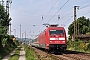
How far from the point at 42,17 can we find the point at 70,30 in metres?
46.8

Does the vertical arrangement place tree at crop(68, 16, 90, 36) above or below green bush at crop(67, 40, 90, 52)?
above

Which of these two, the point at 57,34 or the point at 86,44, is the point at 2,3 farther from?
the point at 86,44

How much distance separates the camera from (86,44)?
4047 cm

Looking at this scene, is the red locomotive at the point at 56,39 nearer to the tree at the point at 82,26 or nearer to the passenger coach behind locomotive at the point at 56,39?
the passenger coach behind locomotive at the point at 56,39

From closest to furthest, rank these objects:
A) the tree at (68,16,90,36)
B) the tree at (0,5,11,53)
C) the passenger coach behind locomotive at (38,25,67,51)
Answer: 1. the passenger coach behind locomotive at (38,25,67,51)
2. the tree at (0,5,11,53)
3. the tree at (68,16,90,36)

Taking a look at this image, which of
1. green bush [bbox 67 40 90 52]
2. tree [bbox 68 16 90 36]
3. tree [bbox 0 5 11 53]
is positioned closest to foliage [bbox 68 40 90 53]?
green bush [bbox 67 40 90 52]

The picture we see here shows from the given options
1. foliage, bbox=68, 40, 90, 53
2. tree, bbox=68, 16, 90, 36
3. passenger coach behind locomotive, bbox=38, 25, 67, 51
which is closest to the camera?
passenger coach behind locomotive, bbox=38, 25, 67, 51

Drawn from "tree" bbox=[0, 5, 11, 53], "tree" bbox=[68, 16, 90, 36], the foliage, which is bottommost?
the foliage

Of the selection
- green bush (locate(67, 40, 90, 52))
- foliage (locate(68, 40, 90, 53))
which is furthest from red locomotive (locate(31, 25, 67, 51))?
green bush (locate(67, 40, 90, 52))

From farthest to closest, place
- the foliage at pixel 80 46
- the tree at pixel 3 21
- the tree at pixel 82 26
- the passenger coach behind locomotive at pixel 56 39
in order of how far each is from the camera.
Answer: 1. the tree at pixel 82 26
2. the foliage at pixel 80 46
3. the tree at pixel 3 21
4. the passenger coach behind locomotive at pixel 56 39

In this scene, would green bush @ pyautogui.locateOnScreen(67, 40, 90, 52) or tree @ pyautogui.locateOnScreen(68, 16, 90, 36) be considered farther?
tree @ pyautogui.locateOnScreen(68, 16, 90, 36)

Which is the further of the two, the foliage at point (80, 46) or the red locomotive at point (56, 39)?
the foliage at point (80, 46)

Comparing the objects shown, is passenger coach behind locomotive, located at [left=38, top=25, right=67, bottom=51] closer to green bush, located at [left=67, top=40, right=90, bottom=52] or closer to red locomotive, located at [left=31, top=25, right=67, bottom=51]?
red locomotive, located at [left=31, top=25, right=67, bottom=51]

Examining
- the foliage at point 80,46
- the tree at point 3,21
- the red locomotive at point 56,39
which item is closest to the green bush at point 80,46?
the foliage at point 80,46
